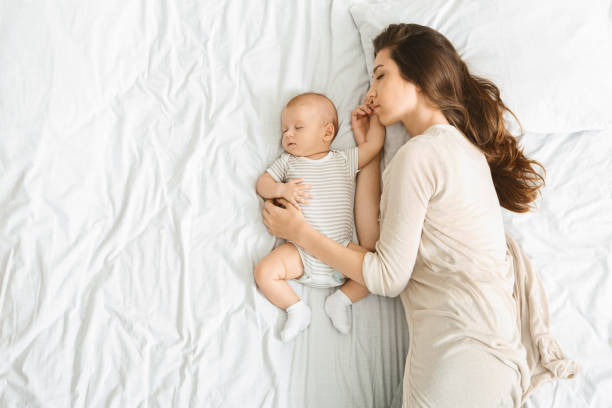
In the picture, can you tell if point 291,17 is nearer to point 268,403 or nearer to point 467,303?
point 467,303

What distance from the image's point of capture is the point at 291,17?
1.53 meters

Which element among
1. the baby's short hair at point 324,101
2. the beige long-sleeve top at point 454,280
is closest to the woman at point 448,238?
the beige long-sleeve top at point 454,280

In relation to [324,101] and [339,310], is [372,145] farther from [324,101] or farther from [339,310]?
[339,310]

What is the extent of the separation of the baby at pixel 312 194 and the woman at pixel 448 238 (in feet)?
0.20

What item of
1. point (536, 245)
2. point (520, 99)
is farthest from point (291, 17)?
point (536, 245)

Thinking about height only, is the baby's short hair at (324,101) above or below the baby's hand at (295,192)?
above

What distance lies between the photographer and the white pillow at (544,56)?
132cm

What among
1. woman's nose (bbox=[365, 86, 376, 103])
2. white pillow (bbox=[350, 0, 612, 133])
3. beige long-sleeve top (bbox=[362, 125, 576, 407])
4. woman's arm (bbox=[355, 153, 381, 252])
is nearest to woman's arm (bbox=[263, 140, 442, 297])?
beige long-sleeve top (bbox=[362, 125, 576, 407])

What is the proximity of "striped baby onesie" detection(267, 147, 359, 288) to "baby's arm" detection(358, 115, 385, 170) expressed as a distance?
22mm

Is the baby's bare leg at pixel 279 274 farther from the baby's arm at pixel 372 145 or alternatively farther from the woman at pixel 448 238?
the baby's arm at pixel 372 145

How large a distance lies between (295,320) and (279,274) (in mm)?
138

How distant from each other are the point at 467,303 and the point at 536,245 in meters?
0.38

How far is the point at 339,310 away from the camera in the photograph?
4.07 feet

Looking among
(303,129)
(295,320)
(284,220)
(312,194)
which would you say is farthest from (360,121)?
(295,320)
